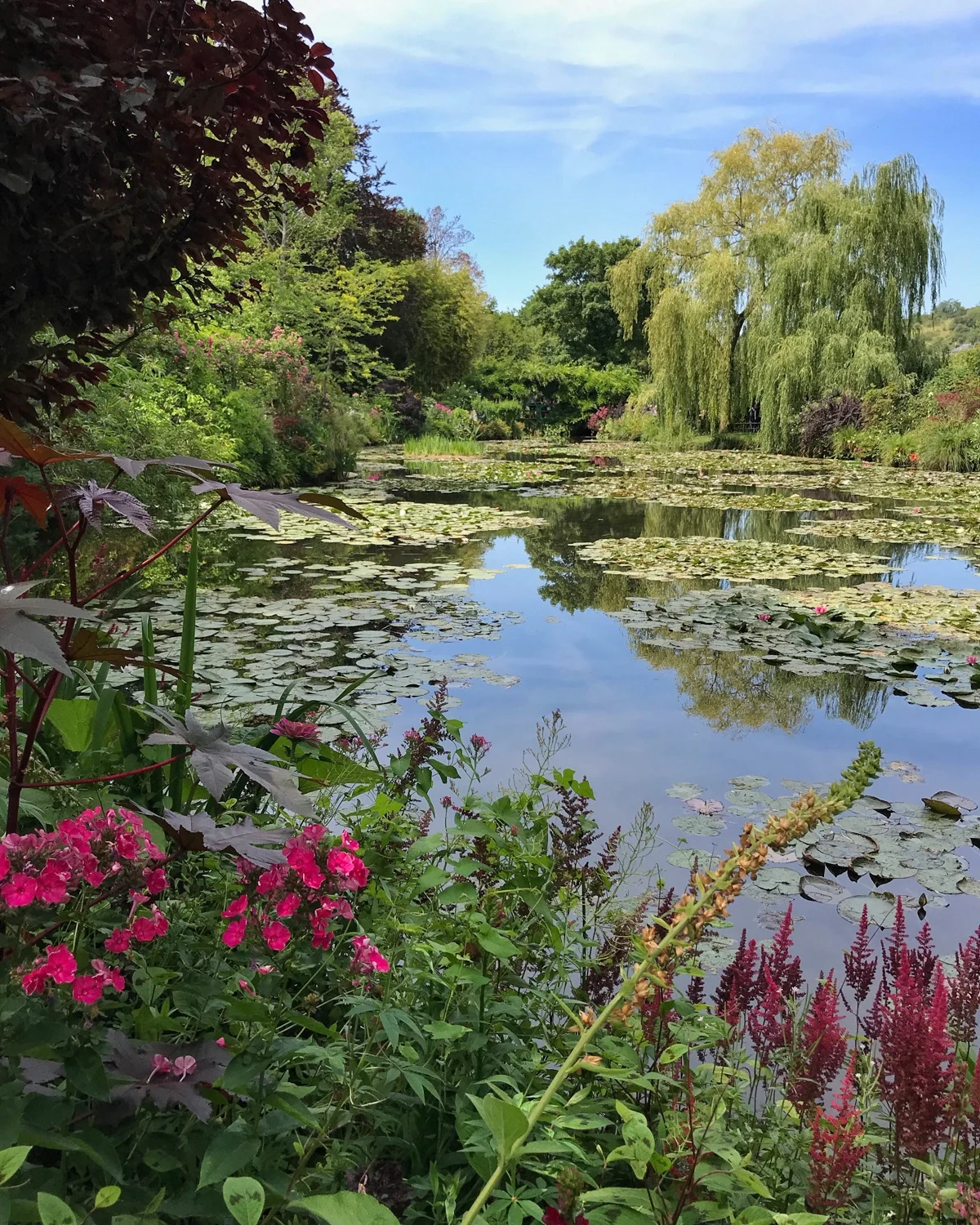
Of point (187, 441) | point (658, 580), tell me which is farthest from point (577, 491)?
point (187, 441)

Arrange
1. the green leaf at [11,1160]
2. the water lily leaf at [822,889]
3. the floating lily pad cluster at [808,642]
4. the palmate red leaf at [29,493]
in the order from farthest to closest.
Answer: the floating lily pad cluster at [808,642] → the water lily leaf at [822,889] → the palmate red leaf at [29,493] → the green leaf at [11,1160]

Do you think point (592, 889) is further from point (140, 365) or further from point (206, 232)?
point (140, 365)

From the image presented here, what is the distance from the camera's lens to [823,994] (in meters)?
1.24

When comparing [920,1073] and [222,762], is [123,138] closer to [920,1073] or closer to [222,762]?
[222,762]

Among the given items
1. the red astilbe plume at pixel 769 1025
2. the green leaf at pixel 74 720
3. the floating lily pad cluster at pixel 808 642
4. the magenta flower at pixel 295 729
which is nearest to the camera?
the red astilbe plume at pixel 769 1025

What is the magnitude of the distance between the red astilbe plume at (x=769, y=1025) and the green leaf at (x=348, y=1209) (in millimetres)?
764

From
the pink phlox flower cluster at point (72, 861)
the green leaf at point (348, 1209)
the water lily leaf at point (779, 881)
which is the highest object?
the pink phlox flower cluster at point (72, 861)

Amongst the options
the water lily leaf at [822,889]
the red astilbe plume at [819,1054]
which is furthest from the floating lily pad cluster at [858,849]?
the red astilbe plume at [819,1054]

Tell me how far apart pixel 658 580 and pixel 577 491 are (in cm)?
595

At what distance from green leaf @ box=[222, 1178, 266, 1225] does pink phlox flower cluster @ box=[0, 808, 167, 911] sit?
0.29 metres

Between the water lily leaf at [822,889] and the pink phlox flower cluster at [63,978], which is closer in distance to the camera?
the pink phlox flower cluster at [63,978]

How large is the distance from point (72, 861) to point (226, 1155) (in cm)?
32

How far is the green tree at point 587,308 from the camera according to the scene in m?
35.5

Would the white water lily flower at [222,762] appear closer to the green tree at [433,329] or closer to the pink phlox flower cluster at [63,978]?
the pink phlox flower cluster at [63,978]
